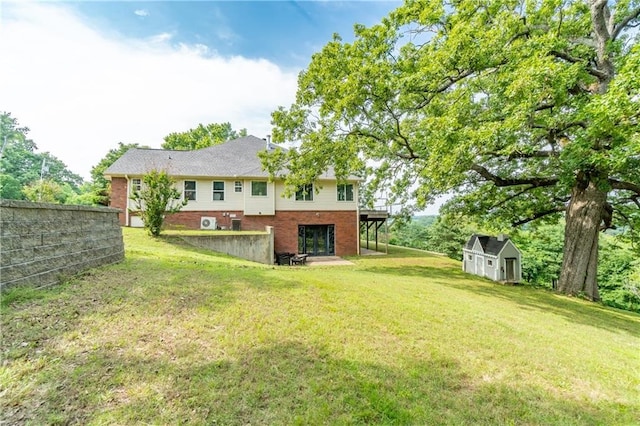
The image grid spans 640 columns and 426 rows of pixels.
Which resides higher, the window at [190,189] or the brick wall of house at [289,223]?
the window at [190,189]

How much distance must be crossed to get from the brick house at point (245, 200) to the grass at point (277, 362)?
12144mm

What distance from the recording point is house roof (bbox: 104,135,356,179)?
658 inches

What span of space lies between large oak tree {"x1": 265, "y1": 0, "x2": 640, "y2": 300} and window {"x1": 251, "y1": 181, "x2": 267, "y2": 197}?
5.23m

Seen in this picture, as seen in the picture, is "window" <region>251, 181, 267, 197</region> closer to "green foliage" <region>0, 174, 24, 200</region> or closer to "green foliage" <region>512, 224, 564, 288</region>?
"green foliage" <region>512, 224, 564, 288</region>

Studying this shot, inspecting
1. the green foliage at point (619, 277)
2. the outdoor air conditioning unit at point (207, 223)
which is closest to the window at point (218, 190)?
the outdoor air conditioning unit at point (207, 223)

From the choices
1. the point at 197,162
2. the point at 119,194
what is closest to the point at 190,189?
the point at 197,162

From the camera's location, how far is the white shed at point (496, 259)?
1252 centimetres

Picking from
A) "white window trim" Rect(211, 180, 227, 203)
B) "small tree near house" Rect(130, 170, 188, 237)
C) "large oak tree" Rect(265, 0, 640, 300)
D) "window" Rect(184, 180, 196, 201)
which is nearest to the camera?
"large oak tree" Rect(265, 0, 640, 300)

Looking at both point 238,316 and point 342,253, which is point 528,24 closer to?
point 238,316

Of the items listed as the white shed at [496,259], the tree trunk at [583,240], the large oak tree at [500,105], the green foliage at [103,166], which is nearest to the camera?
the large oak tree at [500,105]

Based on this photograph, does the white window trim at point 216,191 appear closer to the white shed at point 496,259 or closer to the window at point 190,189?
the window at point 190,189

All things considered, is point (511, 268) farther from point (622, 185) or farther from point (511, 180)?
point (622, 185)

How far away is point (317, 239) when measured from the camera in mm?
18547

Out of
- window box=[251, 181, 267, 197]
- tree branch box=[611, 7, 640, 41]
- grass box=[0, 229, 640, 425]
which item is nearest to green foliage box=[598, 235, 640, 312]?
tree branch box=[611, 7, 640, 41]
